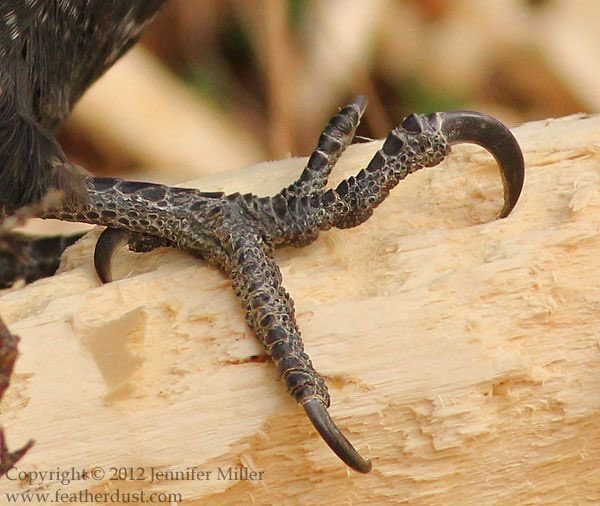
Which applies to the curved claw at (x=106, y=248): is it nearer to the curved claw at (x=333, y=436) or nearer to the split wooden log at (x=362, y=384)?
the split wooden log at (x=362, y=384)

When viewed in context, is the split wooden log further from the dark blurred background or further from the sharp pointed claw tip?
the dark blurred background

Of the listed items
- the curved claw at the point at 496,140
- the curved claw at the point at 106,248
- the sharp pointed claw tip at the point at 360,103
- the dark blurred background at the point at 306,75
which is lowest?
the dark blurred background at the point at 306,75

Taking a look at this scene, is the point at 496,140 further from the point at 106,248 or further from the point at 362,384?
the point at 106,248

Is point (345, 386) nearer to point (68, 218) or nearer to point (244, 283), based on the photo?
point (244, 283)

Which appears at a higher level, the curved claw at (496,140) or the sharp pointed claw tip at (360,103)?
the curved claw at (496,140)

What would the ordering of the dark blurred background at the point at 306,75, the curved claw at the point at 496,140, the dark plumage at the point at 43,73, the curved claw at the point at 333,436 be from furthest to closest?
the dark blurred background at the point at 306,75
the dark plumage at the point at 43,73
the curved claw at the point at 496,140
the curved claw at the point at 333,436

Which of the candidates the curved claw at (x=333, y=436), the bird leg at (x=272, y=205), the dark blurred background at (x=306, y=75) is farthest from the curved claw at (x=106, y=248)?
the dark blurred background at (x=306, y=75)

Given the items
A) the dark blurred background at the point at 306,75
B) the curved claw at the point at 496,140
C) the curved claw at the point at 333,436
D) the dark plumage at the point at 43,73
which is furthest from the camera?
the dark blurred background at the point at 306,75

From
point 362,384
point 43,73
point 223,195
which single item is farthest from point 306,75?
point 362,384

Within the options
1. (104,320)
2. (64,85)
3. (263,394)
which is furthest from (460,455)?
(64,85)
